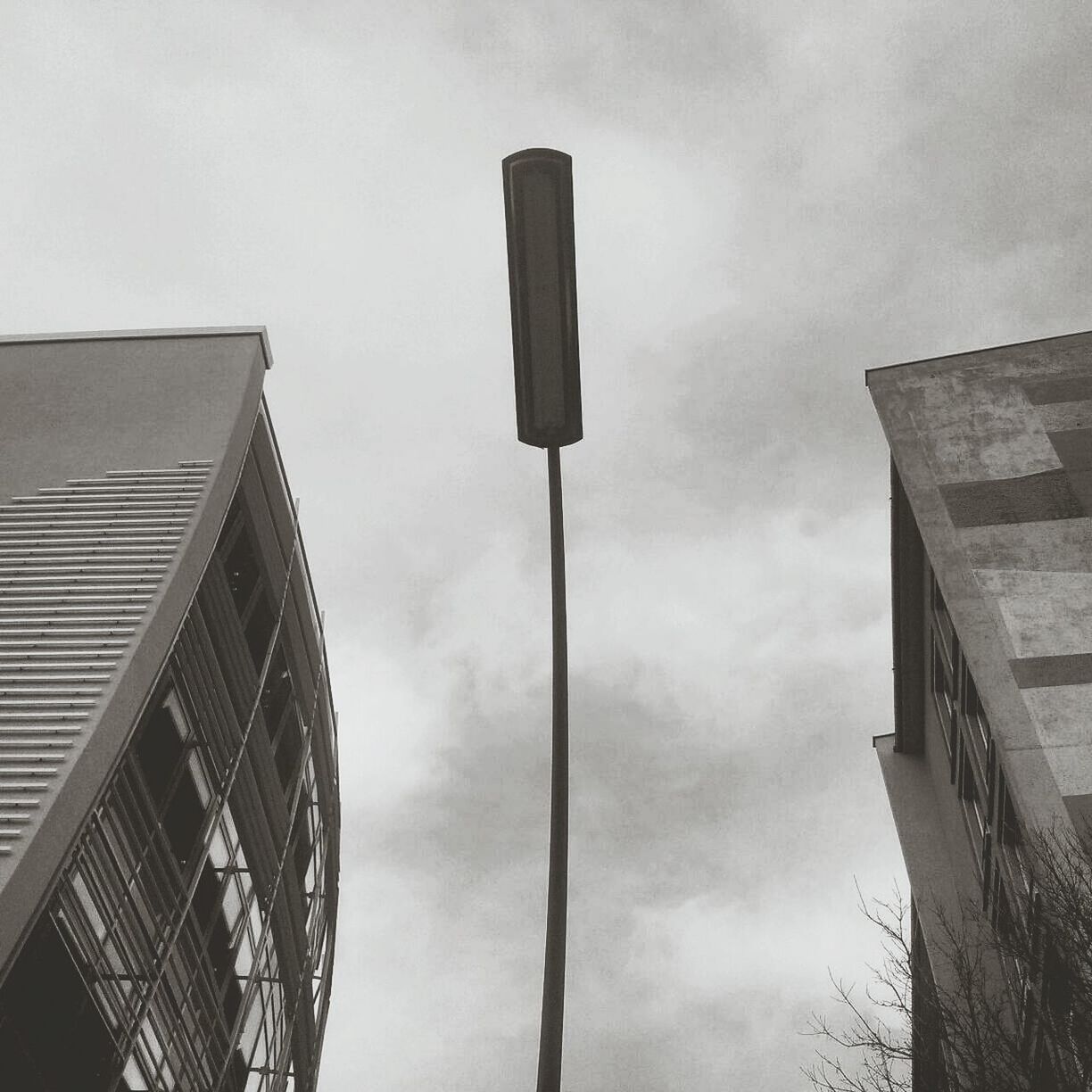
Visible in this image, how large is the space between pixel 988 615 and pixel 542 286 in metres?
17.9

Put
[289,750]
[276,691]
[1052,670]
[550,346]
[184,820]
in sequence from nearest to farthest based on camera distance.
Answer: [550,346]
[1052,670]
[184,820]
[276,691]
[289,750]

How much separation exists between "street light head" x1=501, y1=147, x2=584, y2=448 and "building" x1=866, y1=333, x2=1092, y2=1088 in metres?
14.1

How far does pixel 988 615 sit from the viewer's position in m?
20.5

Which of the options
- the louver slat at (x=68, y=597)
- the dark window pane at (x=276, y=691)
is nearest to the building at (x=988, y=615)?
the louver slat at (x=68, y=597)

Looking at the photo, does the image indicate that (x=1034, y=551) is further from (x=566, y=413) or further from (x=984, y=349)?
(x=566, y=413)

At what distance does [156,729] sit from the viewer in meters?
19.7

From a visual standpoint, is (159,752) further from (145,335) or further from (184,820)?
(145,335)

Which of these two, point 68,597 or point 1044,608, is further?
point 1044,608

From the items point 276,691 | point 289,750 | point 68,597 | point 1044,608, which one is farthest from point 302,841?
point 1044,608

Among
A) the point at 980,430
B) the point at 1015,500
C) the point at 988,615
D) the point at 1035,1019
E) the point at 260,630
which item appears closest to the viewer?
the point at 1035,1019

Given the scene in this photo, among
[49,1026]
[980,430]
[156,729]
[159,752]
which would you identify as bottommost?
[49,1026]

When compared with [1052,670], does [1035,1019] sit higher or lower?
lower

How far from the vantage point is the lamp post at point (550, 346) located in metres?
5.22

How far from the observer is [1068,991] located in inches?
431
